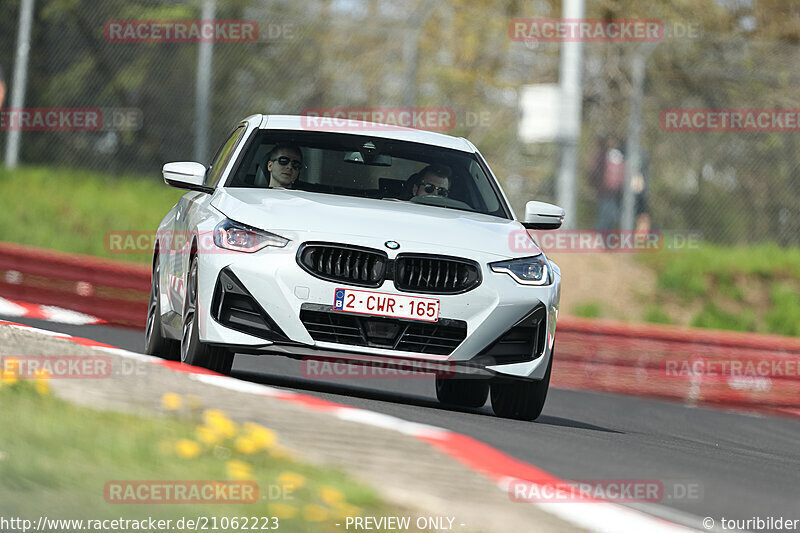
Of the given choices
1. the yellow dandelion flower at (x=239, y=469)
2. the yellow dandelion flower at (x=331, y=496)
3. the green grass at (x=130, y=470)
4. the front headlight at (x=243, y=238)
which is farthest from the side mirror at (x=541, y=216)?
the yellow dandelion flower at (x=331, y=496)

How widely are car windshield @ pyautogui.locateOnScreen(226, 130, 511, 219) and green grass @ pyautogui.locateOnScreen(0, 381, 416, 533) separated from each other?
3.60m

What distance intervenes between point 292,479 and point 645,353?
414 inches

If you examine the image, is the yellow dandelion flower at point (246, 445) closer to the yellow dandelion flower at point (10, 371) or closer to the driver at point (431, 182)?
the yellow dandelion flower at point (10, 371)

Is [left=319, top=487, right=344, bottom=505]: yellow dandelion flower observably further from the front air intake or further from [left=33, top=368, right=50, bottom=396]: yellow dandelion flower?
the front air intake

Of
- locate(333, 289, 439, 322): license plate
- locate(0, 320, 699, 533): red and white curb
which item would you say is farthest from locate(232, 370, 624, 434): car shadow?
locate(0, 320, 699, 533): red and white curb

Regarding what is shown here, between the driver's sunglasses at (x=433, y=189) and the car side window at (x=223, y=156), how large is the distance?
1.23m

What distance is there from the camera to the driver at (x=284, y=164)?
28.8 ft

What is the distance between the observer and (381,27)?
19062mm

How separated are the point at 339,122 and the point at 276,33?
10.5 meters

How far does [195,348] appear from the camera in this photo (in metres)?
7.87

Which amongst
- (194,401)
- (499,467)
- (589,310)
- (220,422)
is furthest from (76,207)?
(499,467)

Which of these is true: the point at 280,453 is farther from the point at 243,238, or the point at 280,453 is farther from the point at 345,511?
the point at 243,238

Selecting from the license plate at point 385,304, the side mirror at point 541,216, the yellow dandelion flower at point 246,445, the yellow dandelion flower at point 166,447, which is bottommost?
the yellow dandelion flower at point 166,447

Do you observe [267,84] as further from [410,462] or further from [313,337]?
[410,462]
